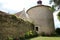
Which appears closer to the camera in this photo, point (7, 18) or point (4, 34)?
point (4, 34)

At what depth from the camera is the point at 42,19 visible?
2858 centimetres

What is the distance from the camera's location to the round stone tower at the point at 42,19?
28.4 metres

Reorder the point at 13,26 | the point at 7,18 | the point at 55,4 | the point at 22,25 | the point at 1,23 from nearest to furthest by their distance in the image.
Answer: the point at 55,4
the point at 1,23
the point at 7,18
the point at 13,26
the point at 22,25

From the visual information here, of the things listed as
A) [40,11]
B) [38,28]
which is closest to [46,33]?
[38,28]

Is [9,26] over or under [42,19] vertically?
under

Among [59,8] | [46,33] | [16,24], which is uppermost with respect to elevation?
[59,8]

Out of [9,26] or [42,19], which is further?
[42,19]

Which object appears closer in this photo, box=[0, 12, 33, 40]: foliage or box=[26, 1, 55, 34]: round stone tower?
box=[0, 12, 33, 40]: foliage

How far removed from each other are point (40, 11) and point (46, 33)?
423 centimetres

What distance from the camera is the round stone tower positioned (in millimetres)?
28361

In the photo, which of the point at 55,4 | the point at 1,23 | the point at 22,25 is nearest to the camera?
the point at 55,4

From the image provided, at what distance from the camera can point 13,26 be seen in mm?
16953

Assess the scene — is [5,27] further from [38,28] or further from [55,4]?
[38,28]

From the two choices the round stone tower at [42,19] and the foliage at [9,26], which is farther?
the round stone tower at [42,19]
